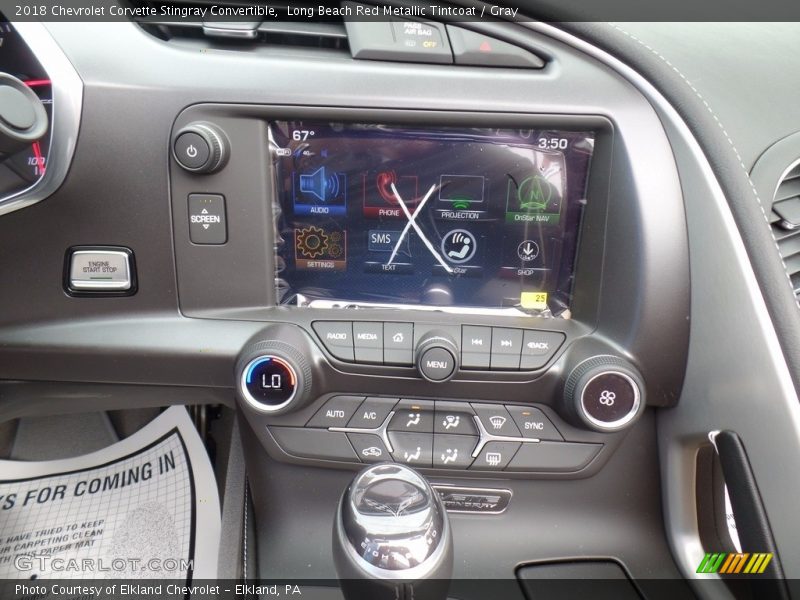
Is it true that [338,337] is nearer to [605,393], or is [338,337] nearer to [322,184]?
[322,184]

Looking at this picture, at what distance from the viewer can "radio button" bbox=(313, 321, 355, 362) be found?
992 mm

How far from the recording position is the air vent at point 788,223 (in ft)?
2.88

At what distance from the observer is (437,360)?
0.94 m

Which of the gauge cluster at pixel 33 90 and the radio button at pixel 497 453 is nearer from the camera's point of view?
the gauge cluster at pixel 33 90

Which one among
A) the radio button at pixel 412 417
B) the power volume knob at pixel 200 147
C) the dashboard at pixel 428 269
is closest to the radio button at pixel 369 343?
the dashboard at pixel 428 269

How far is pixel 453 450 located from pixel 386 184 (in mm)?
463

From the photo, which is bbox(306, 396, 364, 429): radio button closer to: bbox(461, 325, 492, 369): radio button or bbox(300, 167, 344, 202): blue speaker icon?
bbox(461, 325, 492, 369): radio button

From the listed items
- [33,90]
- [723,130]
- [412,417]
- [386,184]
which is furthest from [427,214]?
[33,90]

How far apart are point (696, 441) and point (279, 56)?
895 mm

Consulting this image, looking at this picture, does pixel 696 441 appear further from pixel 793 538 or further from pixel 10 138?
pixel 10 138

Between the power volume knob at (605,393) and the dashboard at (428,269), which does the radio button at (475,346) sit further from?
the power volume knob at (605,393)
